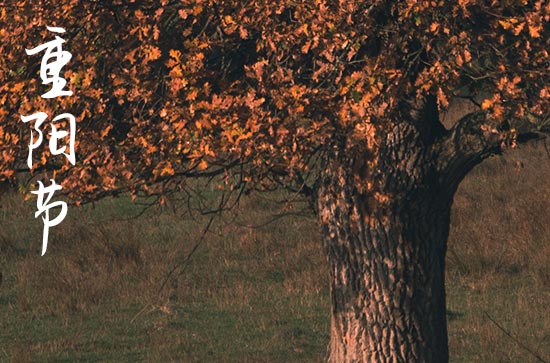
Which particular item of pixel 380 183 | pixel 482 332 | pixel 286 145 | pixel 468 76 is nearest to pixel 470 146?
pixel 380 183

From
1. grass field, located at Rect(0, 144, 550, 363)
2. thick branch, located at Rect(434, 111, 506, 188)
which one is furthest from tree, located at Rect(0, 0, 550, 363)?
grass field, located at Rect(0, 144, 550, 363)

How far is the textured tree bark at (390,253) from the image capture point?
33.8 ft

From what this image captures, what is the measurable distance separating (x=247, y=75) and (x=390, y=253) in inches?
118

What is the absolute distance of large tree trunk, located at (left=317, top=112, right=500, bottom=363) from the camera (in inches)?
405

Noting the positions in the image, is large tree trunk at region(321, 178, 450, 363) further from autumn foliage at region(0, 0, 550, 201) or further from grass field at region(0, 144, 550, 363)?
grass field at region(0, 144, 550, 363)

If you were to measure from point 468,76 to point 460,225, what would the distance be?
13.5 metres

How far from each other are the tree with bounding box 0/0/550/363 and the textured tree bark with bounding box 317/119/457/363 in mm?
19

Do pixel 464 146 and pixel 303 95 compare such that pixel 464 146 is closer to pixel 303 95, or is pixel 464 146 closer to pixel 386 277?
pixel 386 277

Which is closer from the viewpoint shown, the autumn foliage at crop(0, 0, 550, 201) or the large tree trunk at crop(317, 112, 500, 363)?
the autumn foliage at crop(0, 0, 550, 201)

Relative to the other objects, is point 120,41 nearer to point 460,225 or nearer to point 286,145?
point 286,145

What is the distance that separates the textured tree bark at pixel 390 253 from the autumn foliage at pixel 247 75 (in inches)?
47.2

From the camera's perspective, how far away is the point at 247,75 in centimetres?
818

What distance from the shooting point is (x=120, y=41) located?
907 centimetres

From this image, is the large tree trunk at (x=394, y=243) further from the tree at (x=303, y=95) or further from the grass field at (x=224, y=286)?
the grass field at (x=224, y=286)
